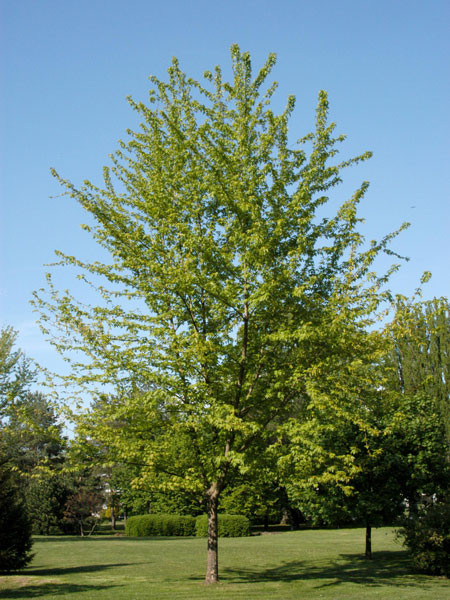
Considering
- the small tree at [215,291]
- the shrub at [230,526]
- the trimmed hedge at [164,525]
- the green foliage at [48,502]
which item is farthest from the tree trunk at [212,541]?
the green foliage at [48,502]

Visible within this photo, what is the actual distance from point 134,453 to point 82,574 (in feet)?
22.4

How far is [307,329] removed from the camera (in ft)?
31.3

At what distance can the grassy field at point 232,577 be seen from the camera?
10523 mm

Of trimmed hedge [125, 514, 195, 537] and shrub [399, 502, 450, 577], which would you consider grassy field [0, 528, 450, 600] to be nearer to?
shrub [399, 502, 450, 577]

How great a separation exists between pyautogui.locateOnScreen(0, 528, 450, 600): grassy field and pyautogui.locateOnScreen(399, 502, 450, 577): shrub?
460mm

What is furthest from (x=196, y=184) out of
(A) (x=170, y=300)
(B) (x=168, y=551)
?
(B) (x=168, y=551)

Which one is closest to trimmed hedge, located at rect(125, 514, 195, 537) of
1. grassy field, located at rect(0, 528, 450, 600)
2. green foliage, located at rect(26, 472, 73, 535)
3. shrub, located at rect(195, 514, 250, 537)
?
shrub, located at rect(195, 514, 250, 537)

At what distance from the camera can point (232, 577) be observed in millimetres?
12750

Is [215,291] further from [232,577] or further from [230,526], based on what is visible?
[230,526]

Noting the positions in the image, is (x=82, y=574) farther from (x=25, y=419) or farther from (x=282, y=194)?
(x=282, y=194)

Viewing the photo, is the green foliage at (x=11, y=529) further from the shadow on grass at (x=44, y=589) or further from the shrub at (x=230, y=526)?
the shrub at (x=230, y=526)

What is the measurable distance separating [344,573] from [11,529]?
9.91m

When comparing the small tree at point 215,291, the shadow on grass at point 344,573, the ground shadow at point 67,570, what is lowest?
the ground shadow at point 67,570

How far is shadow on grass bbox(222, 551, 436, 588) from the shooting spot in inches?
491
